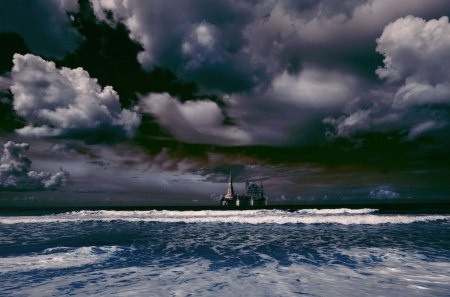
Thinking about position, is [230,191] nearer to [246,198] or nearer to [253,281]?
[246,198]

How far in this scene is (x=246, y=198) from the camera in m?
154

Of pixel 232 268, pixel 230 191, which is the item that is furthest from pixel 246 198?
pixel 232 268

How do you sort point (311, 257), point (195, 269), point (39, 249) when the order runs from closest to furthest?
point (195, 269) → point (311, 257) → point (39, 249)

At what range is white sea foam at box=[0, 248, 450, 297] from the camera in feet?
31.0

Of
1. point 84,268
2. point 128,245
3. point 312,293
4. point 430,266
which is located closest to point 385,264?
point 430,266

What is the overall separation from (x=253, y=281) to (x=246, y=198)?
14570cm

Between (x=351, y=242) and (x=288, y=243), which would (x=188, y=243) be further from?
(x=351, y=242)

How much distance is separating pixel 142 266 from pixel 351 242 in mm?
14651

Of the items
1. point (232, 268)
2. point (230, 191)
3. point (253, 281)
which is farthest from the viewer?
point (230, 191)

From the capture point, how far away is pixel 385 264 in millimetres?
13570

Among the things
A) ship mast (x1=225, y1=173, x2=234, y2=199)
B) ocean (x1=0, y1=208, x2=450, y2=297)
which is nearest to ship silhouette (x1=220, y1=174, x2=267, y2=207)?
ship mast (x1=225, y1=173, x2=234, y2=199)

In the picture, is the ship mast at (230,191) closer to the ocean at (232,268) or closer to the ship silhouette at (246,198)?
the ship silhouette at (246,198)

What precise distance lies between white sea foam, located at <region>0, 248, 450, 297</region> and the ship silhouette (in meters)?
139

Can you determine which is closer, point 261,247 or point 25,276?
point 25,276
